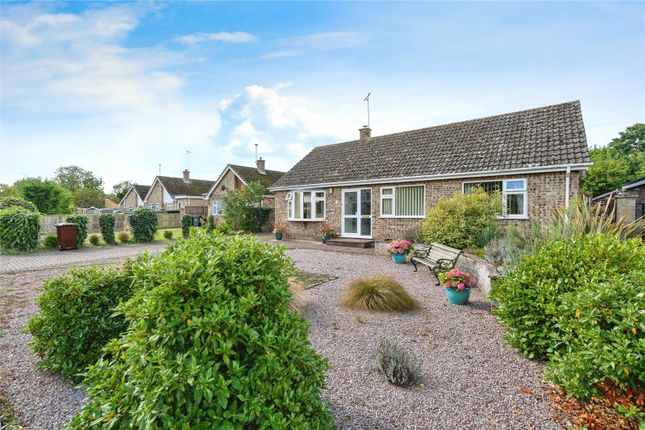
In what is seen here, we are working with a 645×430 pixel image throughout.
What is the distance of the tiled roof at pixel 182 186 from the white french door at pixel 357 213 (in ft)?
97.6

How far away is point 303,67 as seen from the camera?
10.5 meters

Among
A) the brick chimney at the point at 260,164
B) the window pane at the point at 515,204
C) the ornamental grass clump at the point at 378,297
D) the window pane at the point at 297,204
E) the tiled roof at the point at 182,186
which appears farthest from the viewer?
the tiled roof at the point at 182,186

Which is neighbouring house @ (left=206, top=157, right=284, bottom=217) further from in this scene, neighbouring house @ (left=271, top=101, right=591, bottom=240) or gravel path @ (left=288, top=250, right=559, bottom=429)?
gravel path @ (left=288, top=250, right=559, bottom=429)

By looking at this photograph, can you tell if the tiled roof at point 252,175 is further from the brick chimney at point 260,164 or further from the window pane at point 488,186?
the window pane at point 488,186

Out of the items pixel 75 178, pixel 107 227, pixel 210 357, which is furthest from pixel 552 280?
pixel 75 178

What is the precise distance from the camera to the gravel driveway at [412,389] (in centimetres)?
279

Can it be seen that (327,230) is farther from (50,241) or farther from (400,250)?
(50,241)

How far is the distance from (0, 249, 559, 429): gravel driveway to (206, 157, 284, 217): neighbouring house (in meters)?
21.3

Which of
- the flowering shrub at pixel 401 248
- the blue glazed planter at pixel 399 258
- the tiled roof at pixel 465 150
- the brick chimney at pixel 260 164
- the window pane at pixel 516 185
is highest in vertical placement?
the brick chimney at pixel 260 164

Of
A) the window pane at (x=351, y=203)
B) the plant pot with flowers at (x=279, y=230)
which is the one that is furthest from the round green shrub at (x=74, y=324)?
the plant pot with flowers at (x=279, y=230)

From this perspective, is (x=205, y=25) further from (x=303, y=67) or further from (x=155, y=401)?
(x=155, y=401)

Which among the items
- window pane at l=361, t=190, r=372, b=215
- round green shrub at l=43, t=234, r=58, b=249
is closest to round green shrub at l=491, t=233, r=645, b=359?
window pane at l=361, t=190, r=372, b=215

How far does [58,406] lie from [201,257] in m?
2.34

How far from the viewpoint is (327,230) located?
623 inches
